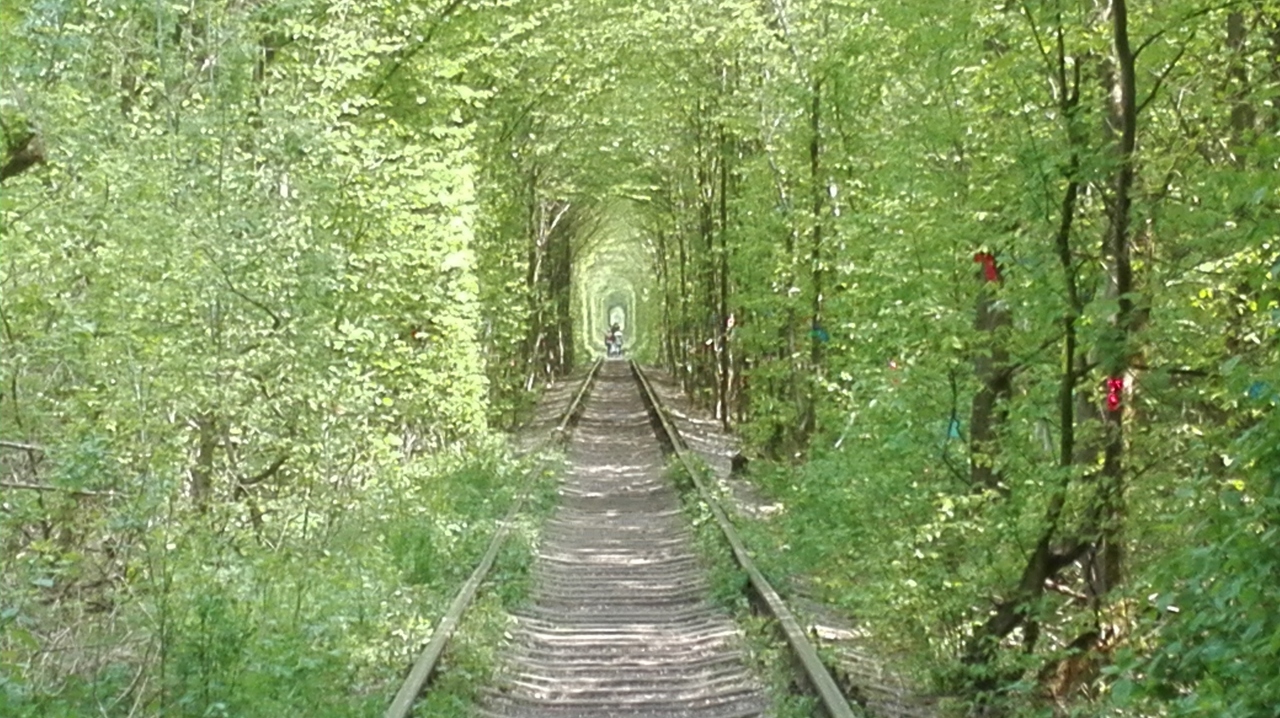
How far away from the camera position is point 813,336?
1862 centimetres

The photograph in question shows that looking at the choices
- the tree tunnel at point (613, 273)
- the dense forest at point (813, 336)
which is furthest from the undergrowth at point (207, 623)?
the tree tunnel at point (613, 273)

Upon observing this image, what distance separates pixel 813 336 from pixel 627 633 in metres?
8.30

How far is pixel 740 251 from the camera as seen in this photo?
21766 mm

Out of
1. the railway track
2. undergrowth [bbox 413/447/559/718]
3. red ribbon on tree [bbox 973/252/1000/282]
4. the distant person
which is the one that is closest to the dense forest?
red ribbon on tree [bbox 973/252/1000/282]

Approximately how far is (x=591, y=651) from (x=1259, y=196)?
651cm

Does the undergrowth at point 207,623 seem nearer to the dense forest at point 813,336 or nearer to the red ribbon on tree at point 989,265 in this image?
the dense forest at point 813,336

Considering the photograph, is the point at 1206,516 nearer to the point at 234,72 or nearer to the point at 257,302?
the point at 257,302

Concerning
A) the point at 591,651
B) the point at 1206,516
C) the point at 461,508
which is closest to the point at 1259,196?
the point at 1206,516

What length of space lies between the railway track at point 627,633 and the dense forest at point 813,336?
84 centimetres

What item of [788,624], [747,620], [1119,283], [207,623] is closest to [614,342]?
[747,620]

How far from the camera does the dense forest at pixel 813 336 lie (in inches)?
288

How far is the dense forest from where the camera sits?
7320mm

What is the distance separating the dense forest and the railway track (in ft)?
2.76

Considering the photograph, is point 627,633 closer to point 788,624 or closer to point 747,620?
point 747,620
